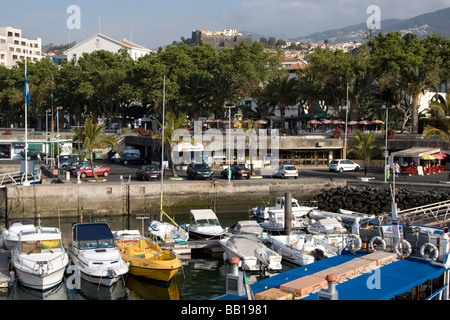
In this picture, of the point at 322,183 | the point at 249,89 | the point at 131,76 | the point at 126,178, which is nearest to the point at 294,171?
the point at 322,183

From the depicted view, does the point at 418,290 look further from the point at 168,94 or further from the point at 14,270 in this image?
the point at 168,94

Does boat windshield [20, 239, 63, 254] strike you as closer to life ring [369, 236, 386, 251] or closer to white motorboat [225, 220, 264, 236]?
white motorboat [225, 220, 264, 236]

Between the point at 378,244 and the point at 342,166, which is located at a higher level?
the point at 342,166

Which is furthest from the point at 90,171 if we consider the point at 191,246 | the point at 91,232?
the point at 91,232

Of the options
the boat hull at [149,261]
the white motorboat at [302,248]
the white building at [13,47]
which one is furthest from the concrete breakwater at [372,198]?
the white building at [13,47]

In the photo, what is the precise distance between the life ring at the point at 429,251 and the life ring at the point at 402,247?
1.76ft

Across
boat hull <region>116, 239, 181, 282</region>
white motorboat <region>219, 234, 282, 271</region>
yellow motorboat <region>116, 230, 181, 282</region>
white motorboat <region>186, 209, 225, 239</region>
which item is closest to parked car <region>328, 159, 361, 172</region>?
white motorboat <region>186, 209, 225, 239</region>

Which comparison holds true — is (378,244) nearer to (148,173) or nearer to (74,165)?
(148,173)

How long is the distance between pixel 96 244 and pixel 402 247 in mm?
14148

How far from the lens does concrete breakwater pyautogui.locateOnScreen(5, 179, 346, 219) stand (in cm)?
4031

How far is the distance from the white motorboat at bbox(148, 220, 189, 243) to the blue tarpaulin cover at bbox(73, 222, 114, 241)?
480 centimetres

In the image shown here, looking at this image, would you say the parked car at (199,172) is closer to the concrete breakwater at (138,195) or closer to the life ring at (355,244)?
the concrete breakwater at (138,195)

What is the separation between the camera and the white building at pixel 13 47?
571ft

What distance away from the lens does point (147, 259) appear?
25.4 meters
